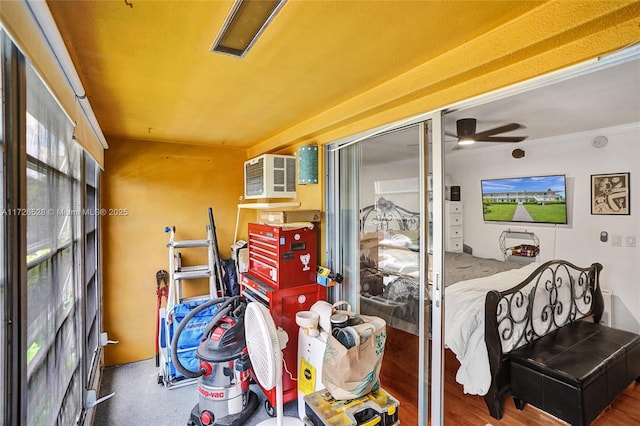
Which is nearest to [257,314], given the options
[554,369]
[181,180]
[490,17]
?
[490,17]

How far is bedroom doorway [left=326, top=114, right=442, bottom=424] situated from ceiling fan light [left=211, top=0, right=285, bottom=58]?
3.32 ft

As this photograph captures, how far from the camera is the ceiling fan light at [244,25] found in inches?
39.6

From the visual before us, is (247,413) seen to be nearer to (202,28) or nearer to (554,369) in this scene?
(554,369)

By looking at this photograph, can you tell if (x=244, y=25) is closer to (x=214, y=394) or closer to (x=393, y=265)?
(x=393, y=265)

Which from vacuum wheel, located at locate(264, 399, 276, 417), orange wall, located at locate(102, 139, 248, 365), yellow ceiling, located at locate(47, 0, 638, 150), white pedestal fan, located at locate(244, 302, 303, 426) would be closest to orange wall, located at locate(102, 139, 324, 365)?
orange wall, located at locate(102, 139, 248, 365)

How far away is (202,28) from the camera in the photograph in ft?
3.81

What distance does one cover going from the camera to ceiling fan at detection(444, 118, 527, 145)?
2.26 metres

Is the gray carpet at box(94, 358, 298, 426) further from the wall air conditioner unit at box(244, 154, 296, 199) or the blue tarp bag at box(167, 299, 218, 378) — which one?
the wall air conditioner unit at box(244, 154, 296, 199)

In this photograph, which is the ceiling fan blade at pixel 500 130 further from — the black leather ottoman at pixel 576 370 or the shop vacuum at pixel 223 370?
the shop vacuum at pixel 223 370

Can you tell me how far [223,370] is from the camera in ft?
6.84

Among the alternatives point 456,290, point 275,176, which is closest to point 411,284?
point 456,290

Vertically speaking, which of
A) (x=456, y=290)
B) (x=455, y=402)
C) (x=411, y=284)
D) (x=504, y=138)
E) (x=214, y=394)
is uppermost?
(x=504, y=138)

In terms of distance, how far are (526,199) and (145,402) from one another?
354 centimetres

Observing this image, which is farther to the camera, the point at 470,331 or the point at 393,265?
the point at 470,331
